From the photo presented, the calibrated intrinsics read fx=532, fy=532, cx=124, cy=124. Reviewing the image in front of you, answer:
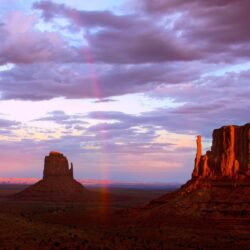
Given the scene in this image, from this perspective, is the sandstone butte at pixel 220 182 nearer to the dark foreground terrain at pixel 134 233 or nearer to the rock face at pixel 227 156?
the rock face at pixel 227 156

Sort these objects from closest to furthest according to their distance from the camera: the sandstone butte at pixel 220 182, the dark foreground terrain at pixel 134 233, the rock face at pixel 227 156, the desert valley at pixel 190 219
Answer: the dark foreground terrain at pixel 134 233
the desert valley at pixel 190 219
the sandstone butte at pixel 220 182
the rock face at pixel 227 156

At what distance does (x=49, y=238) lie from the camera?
6066 centimetres

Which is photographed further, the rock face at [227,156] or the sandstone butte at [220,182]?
the rock face at [227,156]

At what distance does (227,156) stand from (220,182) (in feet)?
16.3

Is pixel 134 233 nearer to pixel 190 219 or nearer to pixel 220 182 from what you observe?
pixel 190 219

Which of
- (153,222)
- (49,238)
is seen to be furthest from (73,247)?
(153,222)

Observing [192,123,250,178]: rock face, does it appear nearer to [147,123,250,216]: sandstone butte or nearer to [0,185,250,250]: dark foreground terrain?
[147,123,250,216]: sandstone butte

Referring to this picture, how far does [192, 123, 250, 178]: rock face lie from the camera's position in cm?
9594

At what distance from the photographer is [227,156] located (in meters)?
96.9

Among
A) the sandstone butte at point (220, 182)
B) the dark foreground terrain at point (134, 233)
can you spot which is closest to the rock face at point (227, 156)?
the sandstone butte at point (220, 182)

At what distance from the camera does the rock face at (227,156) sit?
95938 mm

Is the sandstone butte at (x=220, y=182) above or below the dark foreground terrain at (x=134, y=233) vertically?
above

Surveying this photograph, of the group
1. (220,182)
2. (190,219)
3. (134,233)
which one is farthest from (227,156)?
(134,233)

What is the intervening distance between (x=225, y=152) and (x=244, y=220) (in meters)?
16.2
